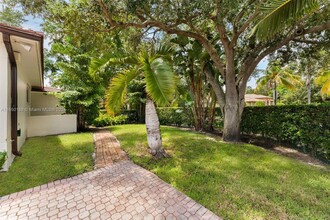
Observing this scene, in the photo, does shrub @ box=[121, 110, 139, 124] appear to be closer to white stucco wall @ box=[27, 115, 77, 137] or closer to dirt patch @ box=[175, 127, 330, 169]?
white stucco wall @ box=[27, 115, 77, 137]

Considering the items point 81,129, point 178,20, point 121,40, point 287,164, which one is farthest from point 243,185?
point 81,129

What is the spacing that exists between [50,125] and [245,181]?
11651 mm

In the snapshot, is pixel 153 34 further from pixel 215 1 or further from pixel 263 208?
pixel 263 208

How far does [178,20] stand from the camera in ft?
22.5

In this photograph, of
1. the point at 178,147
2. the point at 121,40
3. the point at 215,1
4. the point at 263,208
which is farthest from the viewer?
the point at 121,40

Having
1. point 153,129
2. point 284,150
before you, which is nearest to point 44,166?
point 153,129

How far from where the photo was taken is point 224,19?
7672 mm

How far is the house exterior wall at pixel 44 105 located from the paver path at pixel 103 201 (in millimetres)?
11927

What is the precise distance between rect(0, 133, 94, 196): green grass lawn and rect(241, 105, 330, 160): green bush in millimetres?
8107

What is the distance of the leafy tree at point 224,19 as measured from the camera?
4309 mm

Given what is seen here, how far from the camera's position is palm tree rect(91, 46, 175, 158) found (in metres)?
5.10

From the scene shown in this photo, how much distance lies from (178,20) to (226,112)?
4844mm

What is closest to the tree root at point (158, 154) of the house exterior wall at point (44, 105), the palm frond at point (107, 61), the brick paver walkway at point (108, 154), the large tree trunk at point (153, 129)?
the large tree trunk at point (153, 129)

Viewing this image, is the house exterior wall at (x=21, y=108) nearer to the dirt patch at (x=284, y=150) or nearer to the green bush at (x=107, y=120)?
the green bush at (x=107, y=120)
